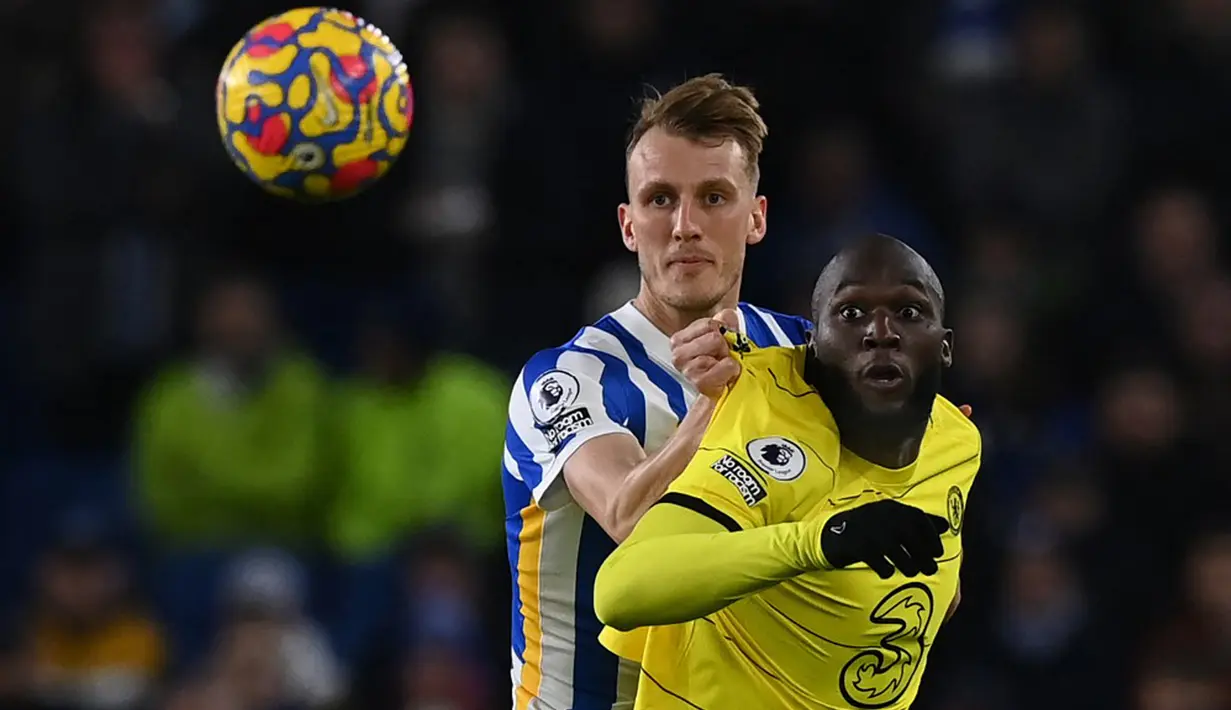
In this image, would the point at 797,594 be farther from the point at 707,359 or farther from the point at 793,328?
the point at 793,328

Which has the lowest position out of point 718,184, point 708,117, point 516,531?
point 516,531

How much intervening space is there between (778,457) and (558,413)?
0.84 m

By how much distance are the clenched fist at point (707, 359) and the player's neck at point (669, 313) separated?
571mm

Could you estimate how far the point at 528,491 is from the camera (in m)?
4.94

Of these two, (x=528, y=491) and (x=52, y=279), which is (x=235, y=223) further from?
(x=528, y=491)

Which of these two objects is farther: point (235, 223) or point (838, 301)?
point (235, 223)

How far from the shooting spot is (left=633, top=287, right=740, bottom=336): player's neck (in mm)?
5000

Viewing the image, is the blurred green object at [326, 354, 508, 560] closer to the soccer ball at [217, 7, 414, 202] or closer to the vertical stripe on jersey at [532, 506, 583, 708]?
the soccer ball at [217, 7, 414, 202]

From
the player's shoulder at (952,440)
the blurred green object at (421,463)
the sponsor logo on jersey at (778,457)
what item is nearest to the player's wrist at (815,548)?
the sponsor logo on jersey at (778,457)

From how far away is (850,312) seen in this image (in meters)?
4.16

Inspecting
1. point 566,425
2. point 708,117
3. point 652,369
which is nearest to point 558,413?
point 566,425

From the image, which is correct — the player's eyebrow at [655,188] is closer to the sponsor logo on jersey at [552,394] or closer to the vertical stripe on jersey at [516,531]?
the sponsor logo on jersey at [552,394]

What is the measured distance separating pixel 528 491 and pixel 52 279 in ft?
17.0

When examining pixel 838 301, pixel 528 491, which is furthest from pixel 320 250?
pixel 838 301
